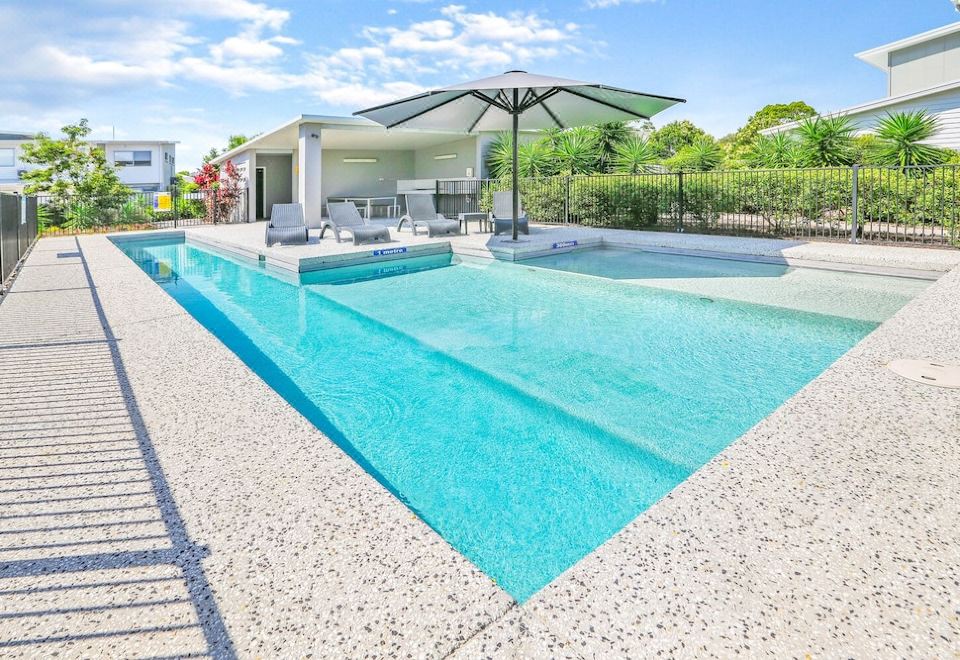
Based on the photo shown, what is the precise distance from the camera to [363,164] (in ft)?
69.1

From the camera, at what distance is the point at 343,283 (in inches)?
334

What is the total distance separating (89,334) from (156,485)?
2997mm

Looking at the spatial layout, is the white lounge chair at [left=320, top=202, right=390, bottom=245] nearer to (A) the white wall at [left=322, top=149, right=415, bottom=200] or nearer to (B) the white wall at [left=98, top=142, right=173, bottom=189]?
(A) the white wall at [left=322, top=149, right=415, bottom=200]

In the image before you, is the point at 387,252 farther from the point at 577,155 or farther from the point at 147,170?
the point at 147,170

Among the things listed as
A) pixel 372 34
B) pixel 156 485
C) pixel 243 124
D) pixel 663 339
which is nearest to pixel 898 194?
pixel 663 339

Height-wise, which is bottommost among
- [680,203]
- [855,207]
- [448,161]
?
[855,207]

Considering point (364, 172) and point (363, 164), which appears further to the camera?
point (364, 172)

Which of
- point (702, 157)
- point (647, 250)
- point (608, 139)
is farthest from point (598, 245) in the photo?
point (608, 139)

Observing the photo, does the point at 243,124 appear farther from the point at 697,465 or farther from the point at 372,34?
the point at 697,465

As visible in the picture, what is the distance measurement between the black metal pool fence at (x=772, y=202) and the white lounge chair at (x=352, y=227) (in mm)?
5519

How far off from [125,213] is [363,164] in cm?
815

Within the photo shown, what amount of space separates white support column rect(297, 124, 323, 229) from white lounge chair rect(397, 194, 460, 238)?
3.94m

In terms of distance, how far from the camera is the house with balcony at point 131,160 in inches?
1668

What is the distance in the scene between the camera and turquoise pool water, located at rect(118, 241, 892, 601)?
2699 millimetres
